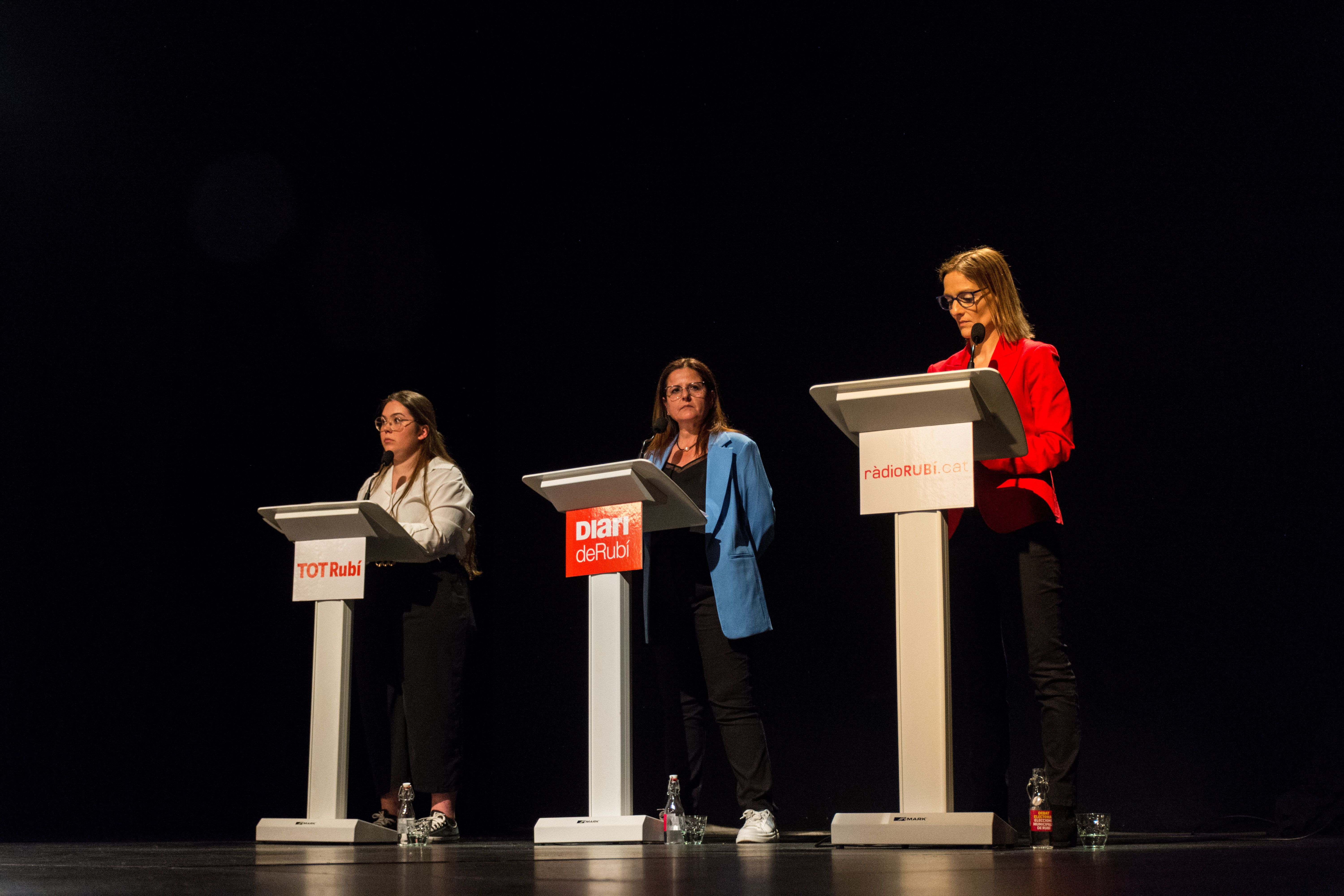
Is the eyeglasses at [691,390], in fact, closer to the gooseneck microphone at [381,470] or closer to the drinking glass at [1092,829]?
the gooseneck microphone at [381,470]

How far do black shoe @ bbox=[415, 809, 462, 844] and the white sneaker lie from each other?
0.86 m

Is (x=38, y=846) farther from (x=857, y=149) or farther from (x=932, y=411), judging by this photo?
(x=857, y=149)

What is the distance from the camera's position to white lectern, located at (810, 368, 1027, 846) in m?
2.35

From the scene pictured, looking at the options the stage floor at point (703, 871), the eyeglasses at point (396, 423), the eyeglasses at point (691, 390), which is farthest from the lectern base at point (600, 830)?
the eyeglasses at point (396, 423)

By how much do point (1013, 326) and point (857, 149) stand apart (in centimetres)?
194

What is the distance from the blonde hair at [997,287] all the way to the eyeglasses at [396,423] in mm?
1757

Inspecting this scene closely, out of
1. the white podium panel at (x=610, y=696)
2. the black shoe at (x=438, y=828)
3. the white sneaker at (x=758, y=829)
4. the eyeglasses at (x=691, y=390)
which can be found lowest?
the black shoe at (x=438, y=828)

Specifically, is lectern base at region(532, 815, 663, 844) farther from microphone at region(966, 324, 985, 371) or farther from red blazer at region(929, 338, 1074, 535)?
microphone at region(966, 324, 985, 371)

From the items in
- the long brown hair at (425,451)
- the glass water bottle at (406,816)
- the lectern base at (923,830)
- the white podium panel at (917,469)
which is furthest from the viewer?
the long brown hair at (425,451)

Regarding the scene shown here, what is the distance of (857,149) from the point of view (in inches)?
177

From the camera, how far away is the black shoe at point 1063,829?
2.47 metres

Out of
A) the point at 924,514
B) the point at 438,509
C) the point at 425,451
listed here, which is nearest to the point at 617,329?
the point at 425,451

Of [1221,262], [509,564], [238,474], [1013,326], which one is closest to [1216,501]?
[1221,262]

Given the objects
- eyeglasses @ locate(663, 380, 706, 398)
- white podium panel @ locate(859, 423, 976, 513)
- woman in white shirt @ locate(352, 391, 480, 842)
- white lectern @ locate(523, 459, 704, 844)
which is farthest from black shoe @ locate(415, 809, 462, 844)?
white podium panel @ locate(859, 423, 976, 513)
